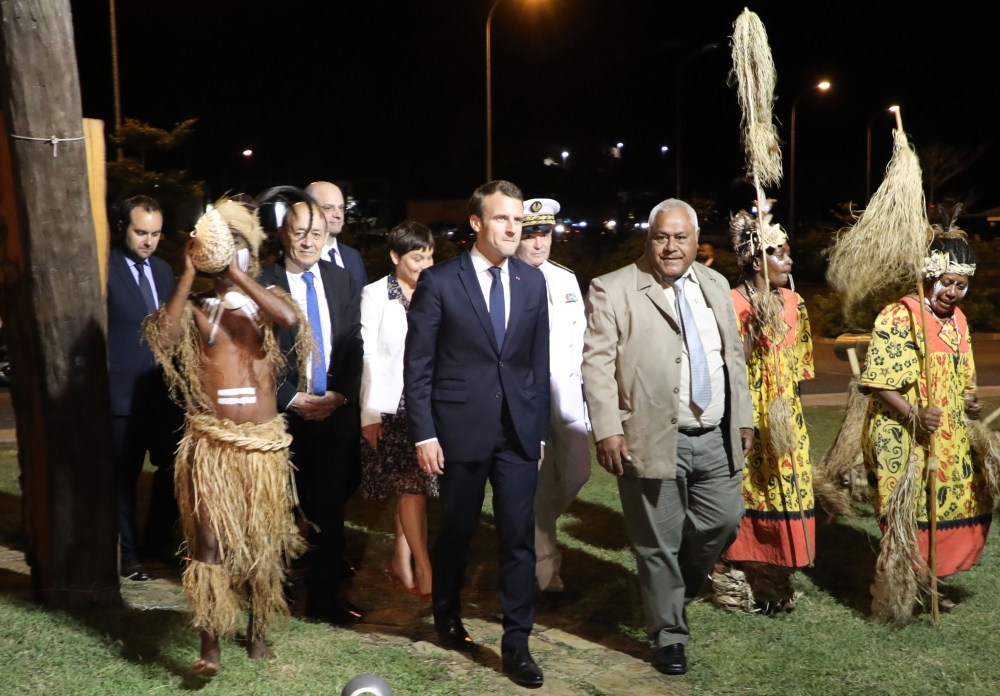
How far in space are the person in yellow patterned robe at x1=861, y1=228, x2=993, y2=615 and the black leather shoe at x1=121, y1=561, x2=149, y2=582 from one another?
3807 millimetres

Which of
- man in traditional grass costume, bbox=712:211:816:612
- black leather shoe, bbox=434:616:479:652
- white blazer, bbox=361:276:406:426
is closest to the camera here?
black leather shoe, bbox=434:616:479:652

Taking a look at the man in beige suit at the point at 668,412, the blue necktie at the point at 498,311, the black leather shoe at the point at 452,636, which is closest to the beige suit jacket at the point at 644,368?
the man in beige suit at the point at 668,412

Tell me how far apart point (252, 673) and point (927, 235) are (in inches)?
143

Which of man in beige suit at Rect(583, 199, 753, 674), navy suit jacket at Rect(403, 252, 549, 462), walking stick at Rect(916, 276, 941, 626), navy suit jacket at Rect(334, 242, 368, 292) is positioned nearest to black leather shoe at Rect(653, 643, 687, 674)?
man in beige suit at Rect(583, 199, 753, 674)

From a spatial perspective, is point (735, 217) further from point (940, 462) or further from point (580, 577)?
point (580, 577)

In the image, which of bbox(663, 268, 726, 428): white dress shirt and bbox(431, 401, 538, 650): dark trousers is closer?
bbox(431, 401, 538, 650): dark trousers

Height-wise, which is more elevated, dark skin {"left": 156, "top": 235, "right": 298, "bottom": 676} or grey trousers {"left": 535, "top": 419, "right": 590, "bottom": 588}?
dark skin {"left": 156, "top": 235, "right": 298, "bottom": 676}

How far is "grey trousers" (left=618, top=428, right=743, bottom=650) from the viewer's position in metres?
4.54

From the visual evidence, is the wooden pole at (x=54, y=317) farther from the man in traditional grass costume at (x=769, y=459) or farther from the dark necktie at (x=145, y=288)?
the man in traditional grass costume at (x=769, y=459)

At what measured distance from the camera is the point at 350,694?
11.1ft

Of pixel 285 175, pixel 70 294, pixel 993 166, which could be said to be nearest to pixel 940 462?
pixel 70 294

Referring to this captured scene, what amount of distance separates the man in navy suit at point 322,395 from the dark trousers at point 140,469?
1173 mm

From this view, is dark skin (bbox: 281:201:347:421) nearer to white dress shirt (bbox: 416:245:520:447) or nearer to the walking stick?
white dress shirt (bbox: 416:245:520:447)

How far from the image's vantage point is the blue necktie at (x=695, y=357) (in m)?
4.56
